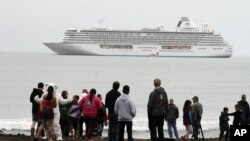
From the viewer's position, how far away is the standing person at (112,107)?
12.8 metres

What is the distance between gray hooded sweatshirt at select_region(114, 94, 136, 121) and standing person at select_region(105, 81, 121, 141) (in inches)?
16.7

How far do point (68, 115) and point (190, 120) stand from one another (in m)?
2.60

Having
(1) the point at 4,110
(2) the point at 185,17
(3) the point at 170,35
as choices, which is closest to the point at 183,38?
(3) the point at 170,35

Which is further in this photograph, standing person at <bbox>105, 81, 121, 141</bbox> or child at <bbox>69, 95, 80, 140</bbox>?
child at <bbox>69, 95, 80, 140</bbox>

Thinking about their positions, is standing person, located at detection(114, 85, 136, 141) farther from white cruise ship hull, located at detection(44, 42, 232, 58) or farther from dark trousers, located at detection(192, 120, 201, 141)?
white cruise ship hull, located at detection(44, 42, 232, 58)

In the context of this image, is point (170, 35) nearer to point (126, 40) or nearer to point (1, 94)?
point (126, 40)

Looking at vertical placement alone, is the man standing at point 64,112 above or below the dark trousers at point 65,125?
above

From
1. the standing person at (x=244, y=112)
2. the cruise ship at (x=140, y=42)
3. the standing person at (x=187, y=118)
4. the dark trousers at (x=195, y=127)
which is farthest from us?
the cruise ship at (x=140, y=42)

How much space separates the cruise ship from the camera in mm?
138875

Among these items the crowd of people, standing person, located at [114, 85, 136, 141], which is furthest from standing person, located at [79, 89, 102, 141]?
standing person, located at [114, 85, 136, 141]

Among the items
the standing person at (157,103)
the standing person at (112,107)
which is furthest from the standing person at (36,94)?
the standing person at (157,103)

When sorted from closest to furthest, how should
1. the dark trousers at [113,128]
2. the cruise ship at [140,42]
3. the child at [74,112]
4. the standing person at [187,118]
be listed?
the dark trousers at [113,128] < the child at [74,112] < the standing person at [187,118] < the cruise ship at [140,42]

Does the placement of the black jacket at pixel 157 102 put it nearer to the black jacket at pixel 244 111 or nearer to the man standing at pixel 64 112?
the man standing at pixel 64 112

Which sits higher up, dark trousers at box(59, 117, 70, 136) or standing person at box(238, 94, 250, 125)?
standing person at box(238, 94, 250, 125)
